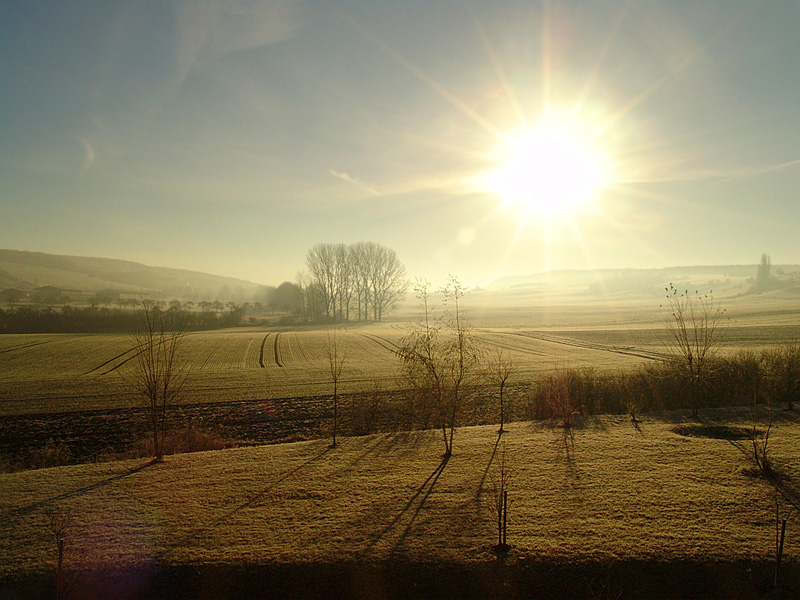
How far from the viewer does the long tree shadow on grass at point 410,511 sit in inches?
269

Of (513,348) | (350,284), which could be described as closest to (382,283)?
Answer: (350,284)

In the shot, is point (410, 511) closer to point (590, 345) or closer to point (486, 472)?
point (486, 472)

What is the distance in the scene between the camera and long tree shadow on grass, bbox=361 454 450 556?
6.83 metres

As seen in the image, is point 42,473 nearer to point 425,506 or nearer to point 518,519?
point 425,506

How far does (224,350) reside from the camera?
138 ft

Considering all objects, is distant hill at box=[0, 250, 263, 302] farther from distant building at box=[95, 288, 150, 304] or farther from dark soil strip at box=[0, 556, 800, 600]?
dark soil strip at box=[0, 556, 800, 600]

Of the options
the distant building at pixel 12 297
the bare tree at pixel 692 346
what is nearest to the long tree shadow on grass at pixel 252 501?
the bare tree at pixel 692 346

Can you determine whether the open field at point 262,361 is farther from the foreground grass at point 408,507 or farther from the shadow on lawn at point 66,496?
the foreground grass at point 408,507

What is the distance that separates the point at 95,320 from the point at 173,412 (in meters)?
54.3

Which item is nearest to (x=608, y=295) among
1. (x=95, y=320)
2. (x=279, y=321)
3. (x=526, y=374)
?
(x=279, y=321)

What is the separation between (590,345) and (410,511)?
4142 centimetres

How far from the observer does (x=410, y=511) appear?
25.7 feet

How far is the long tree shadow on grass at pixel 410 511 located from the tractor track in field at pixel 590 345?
97.6 ft

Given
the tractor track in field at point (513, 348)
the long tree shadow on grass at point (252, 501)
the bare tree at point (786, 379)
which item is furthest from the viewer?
the tractor track in field at point (513, 348)
